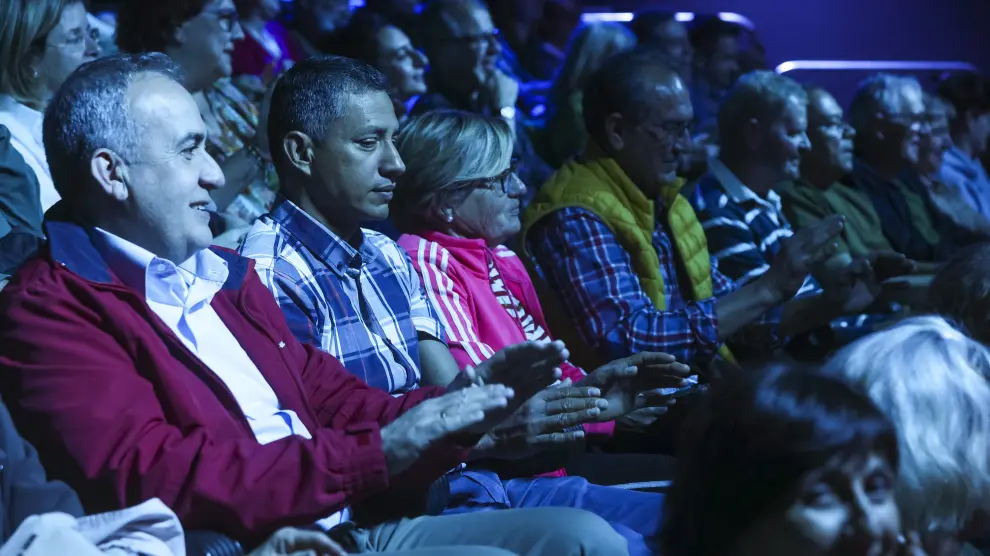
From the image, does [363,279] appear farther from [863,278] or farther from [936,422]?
[863,278]

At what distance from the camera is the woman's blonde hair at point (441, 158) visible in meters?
2.88

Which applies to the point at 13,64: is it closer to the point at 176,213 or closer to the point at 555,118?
the point at 176,213

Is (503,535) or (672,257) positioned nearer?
(503,535)

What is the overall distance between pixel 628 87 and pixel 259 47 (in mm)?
1626

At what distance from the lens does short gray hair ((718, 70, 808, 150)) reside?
4.25m

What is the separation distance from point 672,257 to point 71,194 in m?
1.95

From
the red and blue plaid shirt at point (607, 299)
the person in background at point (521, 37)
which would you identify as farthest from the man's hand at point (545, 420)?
the person in background at point (521, 37)

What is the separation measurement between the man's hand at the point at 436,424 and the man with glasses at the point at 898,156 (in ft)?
11.5

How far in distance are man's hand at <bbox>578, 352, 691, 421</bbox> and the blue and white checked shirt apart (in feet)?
1.21

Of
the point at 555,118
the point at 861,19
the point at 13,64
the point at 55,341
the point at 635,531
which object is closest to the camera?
the point at 55,341

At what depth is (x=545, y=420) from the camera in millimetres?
2195

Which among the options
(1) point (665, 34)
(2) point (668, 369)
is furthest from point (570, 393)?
(1) point (665, 34)

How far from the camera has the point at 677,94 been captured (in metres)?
3.52

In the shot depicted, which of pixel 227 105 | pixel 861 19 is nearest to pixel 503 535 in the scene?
pixel 227 105
